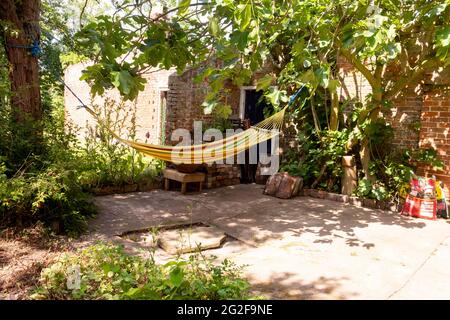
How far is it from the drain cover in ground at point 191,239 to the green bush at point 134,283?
2.63ft

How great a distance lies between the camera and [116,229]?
3543 millimetres

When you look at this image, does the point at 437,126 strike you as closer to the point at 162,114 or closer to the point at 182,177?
the point at 182,177

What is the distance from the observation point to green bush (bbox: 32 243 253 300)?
6.15 feet

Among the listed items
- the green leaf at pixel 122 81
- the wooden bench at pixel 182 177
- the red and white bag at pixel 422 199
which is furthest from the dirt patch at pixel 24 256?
the red and white bag at pixel 422 199

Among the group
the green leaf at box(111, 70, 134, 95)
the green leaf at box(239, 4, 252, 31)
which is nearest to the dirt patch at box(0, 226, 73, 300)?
the green leaf at box(111, 70, 134, 95)

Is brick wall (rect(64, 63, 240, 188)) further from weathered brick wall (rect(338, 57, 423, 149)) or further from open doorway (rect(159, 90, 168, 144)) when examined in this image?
weathered brick wall (rect(338, 57, 423, 149))

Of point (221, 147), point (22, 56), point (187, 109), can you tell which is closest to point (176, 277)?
point (221, 147)

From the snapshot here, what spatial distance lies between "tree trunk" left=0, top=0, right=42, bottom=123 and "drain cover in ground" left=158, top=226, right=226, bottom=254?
5.77 ft

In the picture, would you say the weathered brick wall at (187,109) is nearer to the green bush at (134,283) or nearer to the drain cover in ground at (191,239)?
the drain cover in ground at (191,239)

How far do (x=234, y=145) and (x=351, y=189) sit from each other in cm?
Answer: 180

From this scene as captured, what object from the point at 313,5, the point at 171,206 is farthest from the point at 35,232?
the point at 313,5

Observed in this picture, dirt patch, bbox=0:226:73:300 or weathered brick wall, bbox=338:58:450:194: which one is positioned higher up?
weathered brick wall, bbox=338:58:450:194

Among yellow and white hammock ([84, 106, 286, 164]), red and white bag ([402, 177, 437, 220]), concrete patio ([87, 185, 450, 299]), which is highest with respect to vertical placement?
yellow and white hammock ([84, 106, 286, 164])

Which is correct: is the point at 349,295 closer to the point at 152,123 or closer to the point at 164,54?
the point at 164,54
